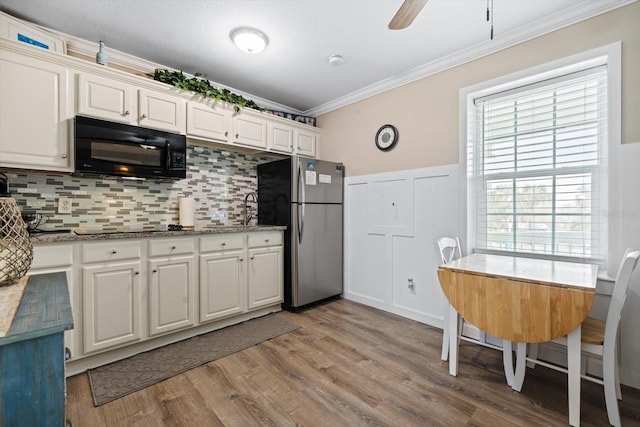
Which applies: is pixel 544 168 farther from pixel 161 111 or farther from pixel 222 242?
pixel 161 111

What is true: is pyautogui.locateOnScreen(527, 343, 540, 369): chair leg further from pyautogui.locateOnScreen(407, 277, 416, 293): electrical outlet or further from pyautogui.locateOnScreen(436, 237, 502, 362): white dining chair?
pyautogui.locateOnScreen(407, 277, 416, 293): electrical outlet

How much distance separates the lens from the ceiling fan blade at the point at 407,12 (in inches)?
55.9

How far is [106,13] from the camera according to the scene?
6.88 feet

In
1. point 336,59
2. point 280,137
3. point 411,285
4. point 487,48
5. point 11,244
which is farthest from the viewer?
point 280,137

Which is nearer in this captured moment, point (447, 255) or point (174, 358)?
point (174, 358)

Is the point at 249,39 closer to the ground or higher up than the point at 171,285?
higher up

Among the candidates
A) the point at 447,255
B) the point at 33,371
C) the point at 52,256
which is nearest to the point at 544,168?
the point at 447,255

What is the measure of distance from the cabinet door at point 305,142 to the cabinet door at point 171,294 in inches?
73.5

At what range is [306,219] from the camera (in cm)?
327

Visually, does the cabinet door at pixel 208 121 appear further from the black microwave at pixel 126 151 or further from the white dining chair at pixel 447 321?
the white dining chair at pixel 447 321

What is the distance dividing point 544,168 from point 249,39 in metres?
2.54

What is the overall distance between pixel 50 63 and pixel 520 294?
3.38m

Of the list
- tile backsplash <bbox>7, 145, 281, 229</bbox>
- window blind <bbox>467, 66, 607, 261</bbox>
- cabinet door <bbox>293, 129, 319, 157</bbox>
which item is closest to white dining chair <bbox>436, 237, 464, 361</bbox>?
window blind <bbox>467, 66, 607, 261</bbox>

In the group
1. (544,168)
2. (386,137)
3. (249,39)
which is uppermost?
(249,39)
